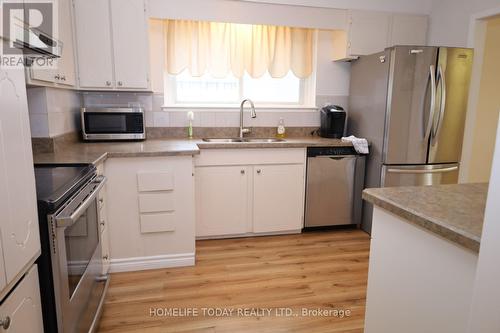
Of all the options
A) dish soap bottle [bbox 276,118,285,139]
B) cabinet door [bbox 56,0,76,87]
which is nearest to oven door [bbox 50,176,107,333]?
cabinet door [bbox 56,0,76,87]

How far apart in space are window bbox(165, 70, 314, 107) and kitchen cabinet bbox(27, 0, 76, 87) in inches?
39.5

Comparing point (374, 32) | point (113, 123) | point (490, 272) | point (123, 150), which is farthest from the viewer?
point (374, 32)

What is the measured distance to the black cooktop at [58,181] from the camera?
A: 1302 mm

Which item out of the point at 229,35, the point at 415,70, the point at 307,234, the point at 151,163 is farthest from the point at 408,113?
the point at 151,163

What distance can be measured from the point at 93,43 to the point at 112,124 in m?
0.67

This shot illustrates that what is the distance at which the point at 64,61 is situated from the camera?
8.16 ft

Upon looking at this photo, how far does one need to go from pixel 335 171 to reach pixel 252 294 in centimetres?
152

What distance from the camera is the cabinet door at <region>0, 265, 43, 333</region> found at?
1.02 m

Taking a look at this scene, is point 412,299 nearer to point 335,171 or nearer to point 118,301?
point 118,301

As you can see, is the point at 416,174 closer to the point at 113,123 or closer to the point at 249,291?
the point at 249,291

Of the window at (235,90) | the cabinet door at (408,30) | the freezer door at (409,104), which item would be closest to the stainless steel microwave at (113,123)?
the window at (235,90)

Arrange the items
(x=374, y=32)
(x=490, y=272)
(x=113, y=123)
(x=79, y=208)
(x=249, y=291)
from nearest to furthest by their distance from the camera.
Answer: (x=490, y=272) → (x=79, y=208) → (x=249, y=291) → (x=113, y=123) → (x=374, y=32)

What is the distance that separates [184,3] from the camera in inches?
121

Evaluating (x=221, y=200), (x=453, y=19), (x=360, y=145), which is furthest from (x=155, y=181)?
(x=453, y=19)
